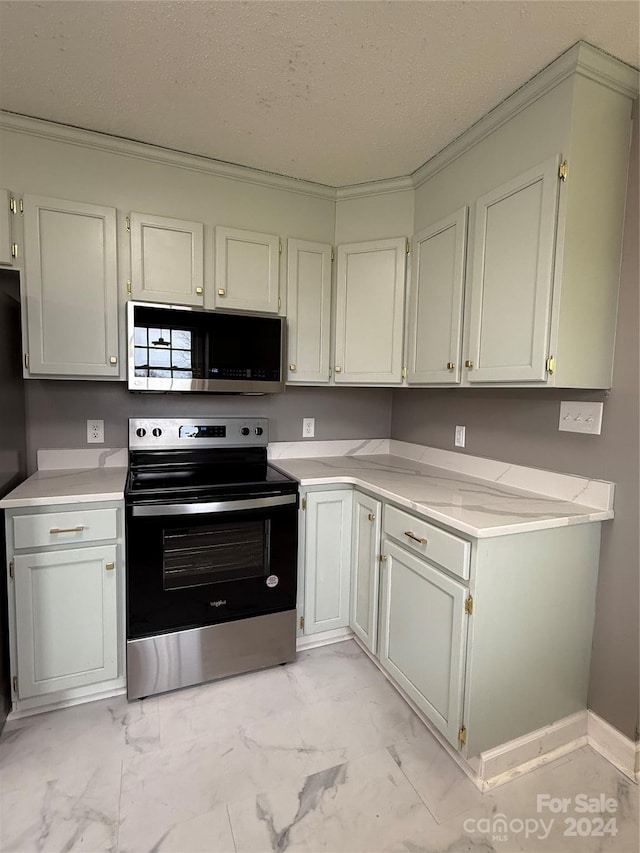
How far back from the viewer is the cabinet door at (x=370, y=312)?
7.33 feet

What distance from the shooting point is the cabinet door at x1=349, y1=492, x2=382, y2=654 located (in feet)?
6.42

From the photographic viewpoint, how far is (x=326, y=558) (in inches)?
84.4

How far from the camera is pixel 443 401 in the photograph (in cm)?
239

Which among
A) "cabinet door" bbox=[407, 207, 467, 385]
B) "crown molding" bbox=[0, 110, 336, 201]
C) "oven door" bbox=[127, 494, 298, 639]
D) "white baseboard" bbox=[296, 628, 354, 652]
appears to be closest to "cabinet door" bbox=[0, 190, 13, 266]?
"crown molding" bbox=[0, 110, 336, 201]

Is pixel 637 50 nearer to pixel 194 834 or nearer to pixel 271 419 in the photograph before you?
pixel 271 419

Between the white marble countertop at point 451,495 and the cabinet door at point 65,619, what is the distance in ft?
3.24

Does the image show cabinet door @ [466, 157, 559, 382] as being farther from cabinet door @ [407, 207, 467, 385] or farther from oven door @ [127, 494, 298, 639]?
oven door @ [127, 494, 298, 639]

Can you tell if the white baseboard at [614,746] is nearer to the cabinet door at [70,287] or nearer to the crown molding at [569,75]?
the crown molding at [569,75]

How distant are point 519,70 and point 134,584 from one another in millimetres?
2436

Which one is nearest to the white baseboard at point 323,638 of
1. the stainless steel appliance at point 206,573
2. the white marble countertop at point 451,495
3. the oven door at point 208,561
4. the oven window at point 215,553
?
the stainless steel appliance at point 206,573

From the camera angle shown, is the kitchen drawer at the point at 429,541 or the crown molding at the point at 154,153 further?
the crown molding at the point at 154,153

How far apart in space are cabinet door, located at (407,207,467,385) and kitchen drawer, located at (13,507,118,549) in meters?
1.59

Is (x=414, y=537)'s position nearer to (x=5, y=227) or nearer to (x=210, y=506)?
(x=210, y=506)

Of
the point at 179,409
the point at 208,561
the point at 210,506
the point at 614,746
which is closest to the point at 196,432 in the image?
the point at 179,409
